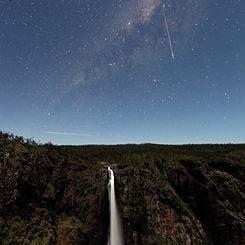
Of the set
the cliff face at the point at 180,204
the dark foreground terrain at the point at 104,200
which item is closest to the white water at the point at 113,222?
the dark foreground terrain at the point at 104,200

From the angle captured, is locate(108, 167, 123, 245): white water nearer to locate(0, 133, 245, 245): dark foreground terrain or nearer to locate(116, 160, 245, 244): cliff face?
locate(0, 133, 245, 245): dark foreground terrain

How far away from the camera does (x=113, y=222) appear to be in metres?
53.6

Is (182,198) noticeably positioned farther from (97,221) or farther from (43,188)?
(43,188)

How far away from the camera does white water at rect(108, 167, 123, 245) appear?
52241 mm

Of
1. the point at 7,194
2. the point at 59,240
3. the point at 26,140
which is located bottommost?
the point at 59,240

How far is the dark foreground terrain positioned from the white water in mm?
763

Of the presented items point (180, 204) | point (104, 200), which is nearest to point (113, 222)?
point (104, 200)

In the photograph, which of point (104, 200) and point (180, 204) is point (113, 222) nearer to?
point (104, 200)

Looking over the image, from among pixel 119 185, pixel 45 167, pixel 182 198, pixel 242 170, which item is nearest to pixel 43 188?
pixel 45 167

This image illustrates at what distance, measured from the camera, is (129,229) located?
5375cm

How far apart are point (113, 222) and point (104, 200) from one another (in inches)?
146

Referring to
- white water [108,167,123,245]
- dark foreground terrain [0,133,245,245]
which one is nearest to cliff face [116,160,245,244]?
dark foreground terrain [0,133,245,245]

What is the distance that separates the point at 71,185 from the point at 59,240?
9.18 metres

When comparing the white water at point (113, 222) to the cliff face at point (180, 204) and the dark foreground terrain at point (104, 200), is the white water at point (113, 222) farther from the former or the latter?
the cliff face at point (180, 204)
